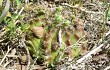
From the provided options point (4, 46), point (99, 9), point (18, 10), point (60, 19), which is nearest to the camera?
point (60, 19)

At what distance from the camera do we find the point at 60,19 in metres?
1.97

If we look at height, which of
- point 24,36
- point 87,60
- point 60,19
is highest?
point 60,19

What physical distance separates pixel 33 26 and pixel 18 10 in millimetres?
331

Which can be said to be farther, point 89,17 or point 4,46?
point 89,17

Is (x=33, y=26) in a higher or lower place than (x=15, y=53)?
higher

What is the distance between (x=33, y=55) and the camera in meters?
2.01

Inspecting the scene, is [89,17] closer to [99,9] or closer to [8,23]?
[99,9]

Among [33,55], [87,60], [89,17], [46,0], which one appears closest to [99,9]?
[89,17]

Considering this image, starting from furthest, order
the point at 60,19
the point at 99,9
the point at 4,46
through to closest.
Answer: the point at 99,9 → the point at 4,46 → the point at 60,19

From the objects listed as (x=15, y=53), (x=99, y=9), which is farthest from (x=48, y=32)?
(x=99, y=9)

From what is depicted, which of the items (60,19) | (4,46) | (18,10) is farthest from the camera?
(18,10)

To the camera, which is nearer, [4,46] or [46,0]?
[4,46]

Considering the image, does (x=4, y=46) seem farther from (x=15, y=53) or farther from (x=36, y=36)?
(x=36, y=36)

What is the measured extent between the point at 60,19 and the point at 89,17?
0.54 metres
